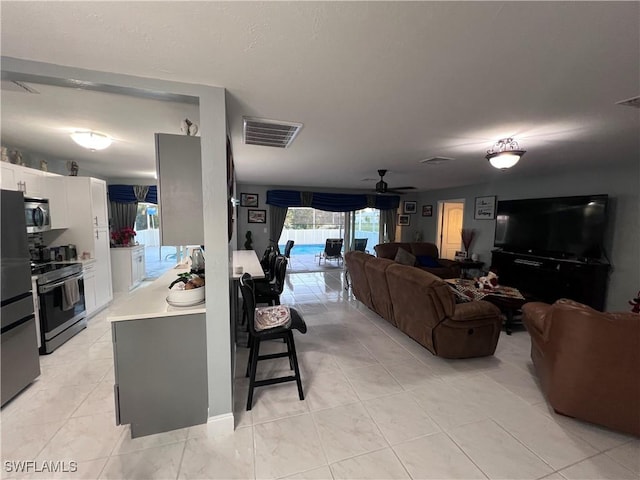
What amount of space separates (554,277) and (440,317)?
119 inches

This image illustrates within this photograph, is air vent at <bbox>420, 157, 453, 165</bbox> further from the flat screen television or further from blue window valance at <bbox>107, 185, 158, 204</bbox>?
blue window valance at <bbox>107, 185, 158, 204</bbox>

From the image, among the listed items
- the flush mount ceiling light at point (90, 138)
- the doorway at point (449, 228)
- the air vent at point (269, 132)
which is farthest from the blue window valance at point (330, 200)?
the flush mount ceiling light at point (90, 138)

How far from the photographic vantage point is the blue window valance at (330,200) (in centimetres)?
674

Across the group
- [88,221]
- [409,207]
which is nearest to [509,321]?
[409,207]

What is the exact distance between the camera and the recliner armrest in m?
2.54

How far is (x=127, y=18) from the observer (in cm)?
106

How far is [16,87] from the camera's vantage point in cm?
163

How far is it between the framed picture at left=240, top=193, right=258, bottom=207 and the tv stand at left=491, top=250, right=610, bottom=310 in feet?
18.4

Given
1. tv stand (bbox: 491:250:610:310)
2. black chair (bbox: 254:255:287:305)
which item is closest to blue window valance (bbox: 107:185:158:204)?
black chair (bbox: 254:255:287:305)

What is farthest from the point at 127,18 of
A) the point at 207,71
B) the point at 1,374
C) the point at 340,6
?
the point at 1,374

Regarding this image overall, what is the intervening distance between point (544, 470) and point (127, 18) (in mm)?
3146

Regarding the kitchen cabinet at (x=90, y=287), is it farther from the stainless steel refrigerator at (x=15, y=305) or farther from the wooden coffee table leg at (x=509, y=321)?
the wooden coffee table leg at (x=509, y=321)


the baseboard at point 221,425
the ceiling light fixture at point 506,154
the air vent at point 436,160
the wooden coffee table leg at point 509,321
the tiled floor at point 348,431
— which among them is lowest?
→ the tiled floor at point 348,431

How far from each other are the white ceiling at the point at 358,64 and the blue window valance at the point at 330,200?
4047mm
